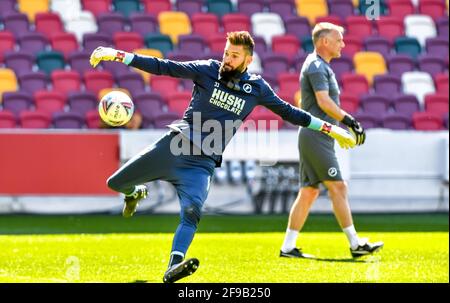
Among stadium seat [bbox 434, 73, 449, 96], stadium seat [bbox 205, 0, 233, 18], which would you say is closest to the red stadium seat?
stadium seat [bbox 205, 0, 233, 18]

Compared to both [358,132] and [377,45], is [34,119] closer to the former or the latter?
[377,45]

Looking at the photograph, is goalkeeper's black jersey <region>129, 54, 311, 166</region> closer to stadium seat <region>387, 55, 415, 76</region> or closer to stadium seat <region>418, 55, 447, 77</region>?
stadium seat <region>387, 55, 415, 76</region>

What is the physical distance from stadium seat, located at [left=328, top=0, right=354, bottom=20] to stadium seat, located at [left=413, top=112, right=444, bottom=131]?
3.59 metres

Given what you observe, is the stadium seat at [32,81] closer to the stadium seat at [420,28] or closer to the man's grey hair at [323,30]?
the stadium seat at [420,28]

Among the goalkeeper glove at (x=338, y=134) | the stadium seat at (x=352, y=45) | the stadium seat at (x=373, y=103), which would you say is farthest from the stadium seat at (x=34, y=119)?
the goalkeeper glove at (x=338, y=134)

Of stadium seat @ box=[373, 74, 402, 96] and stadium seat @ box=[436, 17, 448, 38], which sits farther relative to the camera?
stadium seat @ box=[436, 17, 448, 38]

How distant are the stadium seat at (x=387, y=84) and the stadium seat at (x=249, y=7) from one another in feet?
9.90

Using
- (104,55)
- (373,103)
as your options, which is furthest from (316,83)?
(373,103)

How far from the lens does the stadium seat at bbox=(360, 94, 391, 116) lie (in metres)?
17.5

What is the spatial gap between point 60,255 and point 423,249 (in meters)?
3.64

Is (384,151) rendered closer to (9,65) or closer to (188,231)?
(9,65)

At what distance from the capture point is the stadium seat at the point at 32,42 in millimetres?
17828

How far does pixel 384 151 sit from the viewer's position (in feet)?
49.5
